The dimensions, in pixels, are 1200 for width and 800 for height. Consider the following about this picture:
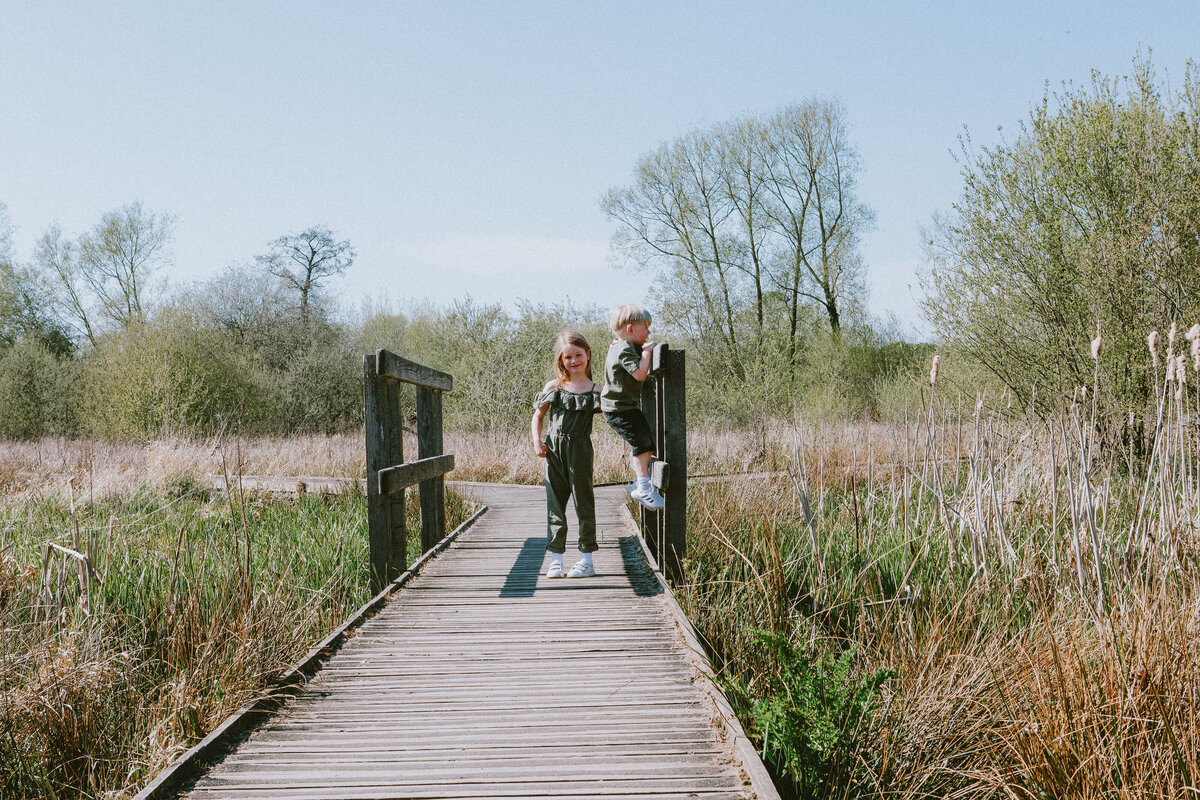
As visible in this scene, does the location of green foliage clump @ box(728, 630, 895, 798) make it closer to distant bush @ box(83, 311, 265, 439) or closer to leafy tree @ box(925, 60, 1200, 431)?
leafy tree @ box(925, 60, 1200, 431)

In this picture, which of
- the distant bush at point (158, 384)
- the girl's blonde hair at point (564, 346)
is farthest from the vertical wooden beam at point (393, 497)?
the distant bush at point (158, 384)

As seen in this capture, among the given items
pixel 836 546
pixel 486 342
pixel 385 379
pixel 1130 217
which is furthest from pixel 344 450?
pixel 1130 217

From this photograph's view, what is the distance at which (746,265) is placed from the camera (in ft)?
81.3

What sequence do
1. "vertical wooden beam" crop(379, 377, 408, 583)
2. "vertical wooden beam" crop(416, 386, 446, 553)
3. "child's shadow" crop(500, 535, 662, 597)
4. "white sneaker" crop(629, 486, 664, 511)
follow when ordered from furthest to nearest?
"vertical wooden beam" crop(416, 386, 446, 553)
"vertical wooden beam" crop(379, 377, 408, 583)
"white sneaker" crop(629, 486, 664, 511)
"child's shadow" crop(500, 535, 662, 597)

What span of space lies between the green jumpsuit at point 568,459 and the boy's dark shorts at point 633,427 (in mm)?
257

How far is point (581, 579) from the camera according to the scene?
4789 mm

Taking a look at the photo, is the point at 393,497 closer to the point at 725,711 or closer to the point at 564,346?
the point at 564,346

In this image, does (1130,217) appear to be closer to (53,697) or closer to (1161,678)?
(1161,678)

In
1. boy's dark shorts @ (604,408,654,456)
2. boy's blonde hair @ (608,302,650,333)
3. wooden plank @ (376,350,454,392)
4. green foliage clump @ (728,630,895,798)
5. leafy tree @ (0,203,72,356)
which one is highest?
leafy tree @ (0,203,72,356)

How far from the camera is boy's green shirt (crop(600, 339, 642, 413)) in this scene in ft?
15.9

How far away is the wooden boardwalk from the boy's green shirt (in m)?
1.20

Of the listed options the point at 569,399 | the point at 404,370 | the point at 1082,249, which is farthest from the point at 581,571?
the point at 1082,249

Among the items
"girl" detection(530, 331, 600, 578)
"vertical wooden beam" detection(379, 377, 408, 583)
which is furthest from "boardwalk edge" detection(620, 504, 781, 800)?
"vertical wooden beam" detection(379, 377, 408, 583)

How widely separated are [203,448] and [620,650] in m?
11.6
